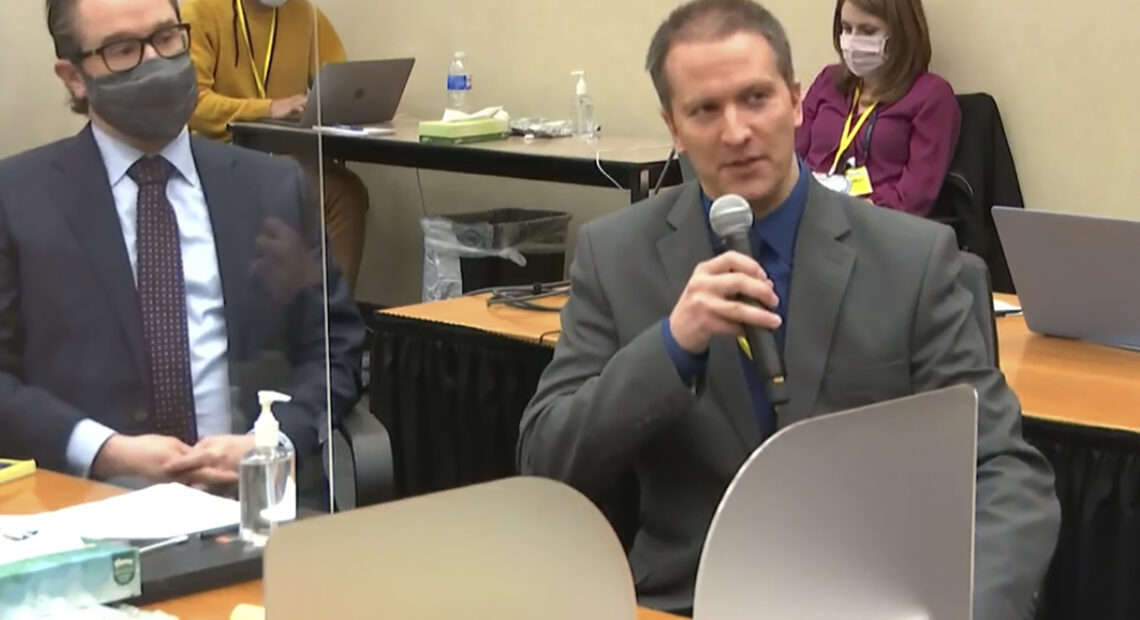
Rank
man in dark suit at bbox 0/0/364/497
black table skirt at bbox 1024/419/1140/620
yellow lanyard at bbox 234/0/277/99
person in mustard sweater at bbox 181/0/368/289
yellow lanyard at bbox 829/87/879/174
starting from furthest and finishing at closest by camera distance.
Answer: yellow lanyard at bbox 234/0/277/99, yellow lanyard at bbox 829/87/879/174, person in mustard sweater at bbox 181/0/368/289, black table skirt at bbox 1024/419/1140/620, man in dark suit at bbox 0/0/364/497

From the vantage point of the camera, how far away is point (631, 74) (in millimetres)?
5633

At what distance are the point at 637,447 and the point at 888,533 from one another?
694 mm

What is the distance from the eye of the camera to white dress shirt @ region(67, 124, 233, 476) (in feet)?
6.84

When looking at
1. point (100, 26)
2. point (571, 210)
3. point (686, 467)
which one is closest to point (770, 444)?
point (686, 467)

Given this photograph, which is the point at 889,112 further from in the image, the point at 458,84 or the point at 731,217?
the point at 731,217

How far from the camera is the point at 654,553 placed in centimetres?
188

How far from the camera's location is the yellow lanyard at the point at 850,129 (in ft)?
15.3

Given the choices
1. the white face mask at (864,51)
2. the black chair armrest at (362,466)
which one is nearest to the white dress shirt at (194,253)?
the black chair armrest at (362,466)

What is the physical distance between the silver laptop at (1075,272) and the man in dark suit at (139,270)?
4.37 feet

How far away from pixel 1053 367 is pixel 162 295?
1.59 meters

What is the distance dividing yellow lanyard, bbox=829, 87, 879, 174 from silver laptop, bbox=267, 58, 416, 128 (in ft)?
5.69

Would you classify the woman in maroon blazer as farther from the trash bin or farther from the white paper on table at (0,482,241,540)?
the white paper on table at (0,482,241,540)

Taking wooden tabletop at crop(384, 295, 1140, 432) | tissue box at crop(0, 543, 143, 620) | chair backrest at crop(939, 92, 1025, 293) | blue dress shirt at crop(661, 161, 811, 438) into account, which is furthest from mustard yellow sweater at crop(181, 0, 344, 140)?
tissue box at crop(0, 543, 143, 620)

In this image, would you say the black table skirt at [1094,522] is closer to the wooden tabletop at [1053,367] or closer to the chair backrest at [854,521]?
the wooden tabletop at [1053,367]
